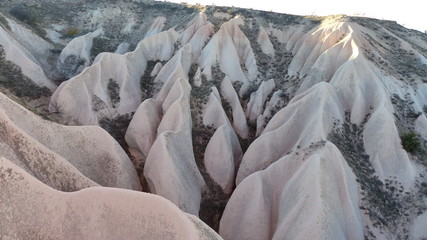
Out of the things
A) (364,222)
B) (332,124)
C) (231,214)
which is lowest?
(231,214)

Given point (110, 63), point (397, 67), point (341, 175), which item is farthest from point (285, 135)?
point (110, 63)

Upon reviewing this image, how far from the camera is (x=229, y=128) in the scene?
21703 millimetres

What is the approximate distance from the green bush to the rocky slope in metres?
0.08

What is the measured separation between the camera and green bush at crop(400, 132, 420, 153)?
1852 centimetres

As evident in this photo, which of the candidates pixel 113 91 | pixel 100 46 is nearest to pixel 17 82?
pixel 113 91

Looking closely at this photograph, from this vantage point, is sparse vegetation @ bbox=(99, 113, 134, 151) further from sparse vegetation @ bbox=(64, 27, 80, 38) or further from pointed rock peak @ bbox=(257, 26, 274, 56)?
sparse vegetation @ bbox=(64, 27, 80, 38)

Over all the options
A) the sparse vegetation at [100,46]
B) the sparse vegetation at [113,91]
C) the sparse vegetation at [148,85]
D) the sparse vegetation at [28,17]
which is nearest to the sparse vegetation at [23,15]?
the sparse vegetation at [28,17]

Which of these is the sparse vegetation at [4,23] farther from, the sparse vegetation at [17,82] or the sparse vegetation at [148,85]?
the sparse vegetation at [148,85]

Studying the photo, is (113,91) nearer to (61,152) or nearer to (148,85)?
(148,85)

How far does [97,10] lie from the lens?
3622 cm

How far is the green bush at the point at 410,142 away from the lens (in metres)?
18.5

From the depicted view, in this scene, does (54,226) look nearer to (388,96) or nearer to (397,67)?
(388,96)

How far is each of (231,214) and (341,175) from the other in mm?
5190

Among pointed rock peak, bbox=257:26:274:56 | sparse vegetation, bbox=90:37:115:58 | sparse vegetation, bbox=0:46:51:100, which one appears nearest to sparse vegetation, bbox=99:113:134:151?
sparse vegetation, bbox=0:46:51:100
